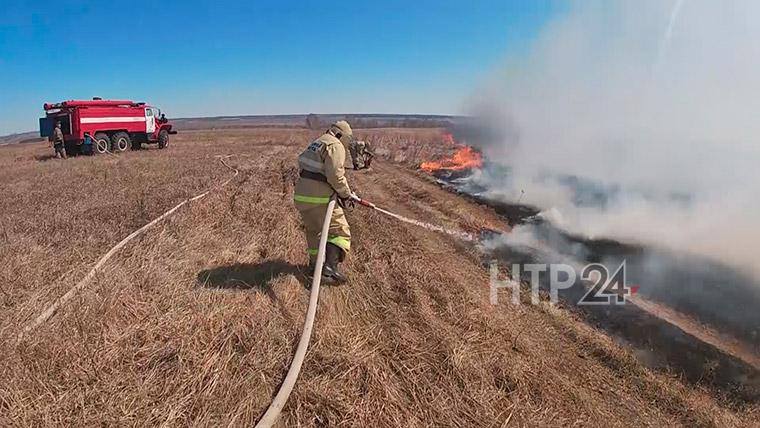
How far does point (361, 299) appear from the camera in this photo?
503 cm

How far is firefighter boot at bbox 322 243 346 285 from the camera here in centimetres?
513

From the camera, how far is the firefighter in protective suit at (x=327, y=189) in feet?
16.1

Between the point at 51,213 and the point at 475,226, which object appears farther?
the point at 475,226

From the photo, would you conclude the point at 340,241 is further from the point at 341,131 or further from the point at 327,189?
the point at 341,131

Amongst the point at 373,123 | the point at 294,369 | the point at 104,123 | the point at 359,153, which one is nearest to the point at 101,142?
the point at 104,123

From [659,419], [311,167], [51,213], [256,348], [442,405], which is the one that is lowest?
[659,419]

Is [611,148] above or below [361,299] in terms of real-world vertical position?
above

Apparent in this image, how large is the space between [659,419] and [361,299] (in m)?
2.86

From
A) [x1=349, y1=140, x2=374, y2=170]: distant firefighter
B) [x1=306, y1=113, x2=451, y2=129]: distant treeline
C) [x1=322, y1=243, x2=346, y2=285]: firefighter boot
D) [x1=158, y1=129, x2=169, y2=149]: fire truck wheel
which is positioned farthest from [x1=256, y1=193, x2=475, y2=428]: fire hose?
[x1=306, y1=113, x2=451, y2=129]: distant treeline

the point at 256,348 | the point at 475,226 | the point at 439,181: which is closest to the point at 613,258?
the point at 475,226

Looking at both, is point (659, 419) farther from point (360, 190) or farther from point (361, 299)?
point (360, 190)

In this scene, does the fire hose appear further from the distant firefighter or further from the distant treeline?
the distant treeline

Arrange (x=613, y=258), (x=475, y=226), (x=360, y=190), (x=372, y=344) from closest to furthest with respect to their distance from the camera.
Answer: (x=372, y=344) → (x=613, y=258) → (x=475, y=226) → (x=360, y=190)

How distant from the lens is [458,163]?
20.5m
